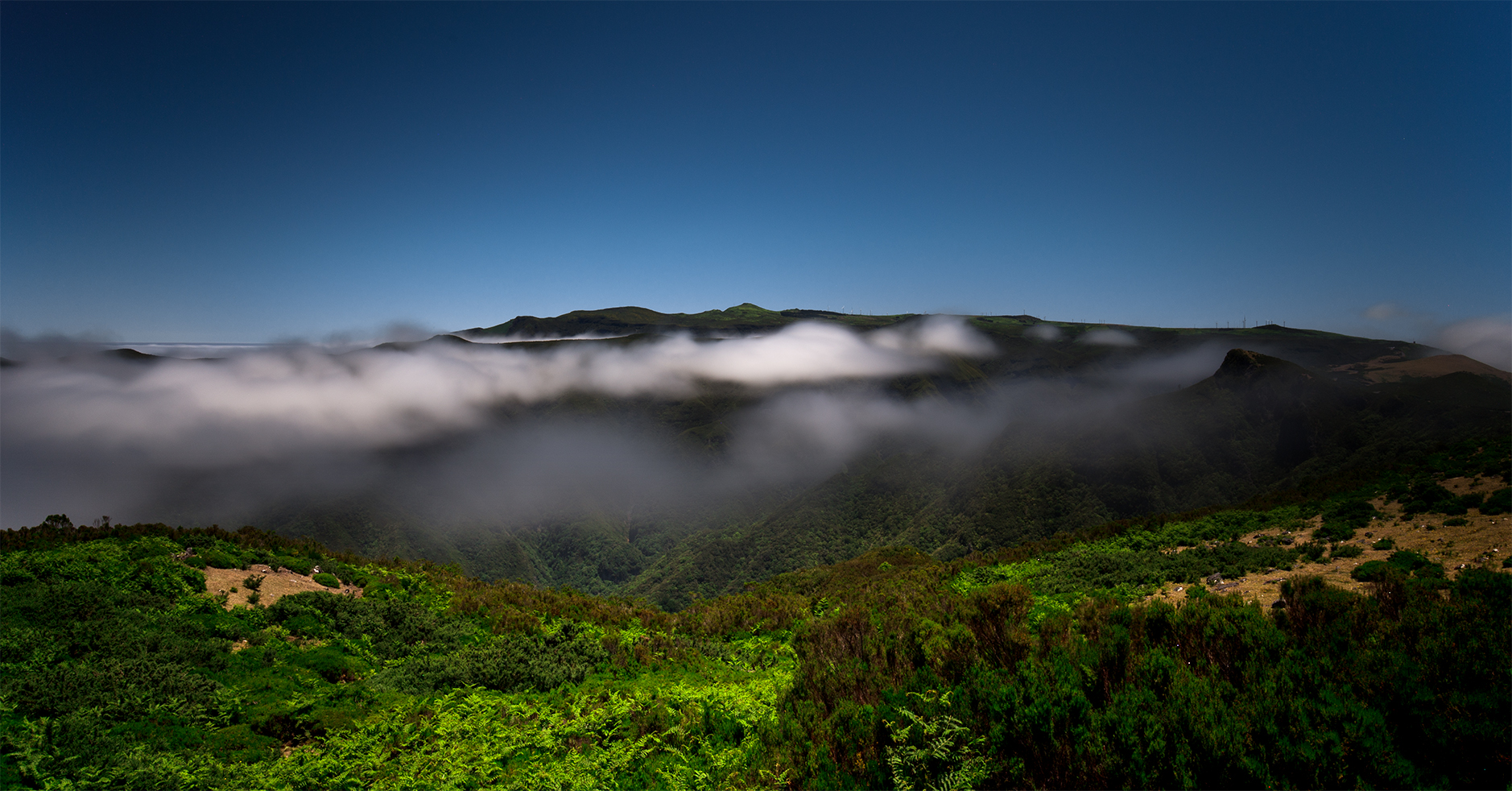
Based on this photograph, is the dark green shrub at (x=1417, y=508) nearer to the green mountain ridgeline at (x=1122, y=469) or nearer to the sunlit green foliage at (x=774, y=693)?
the sunlit green foliage at (x=774, y=693)

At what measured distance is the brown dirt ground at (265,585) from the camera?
13.3m

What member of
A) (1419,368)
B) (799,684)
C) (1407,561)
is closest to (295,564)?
(799,684)

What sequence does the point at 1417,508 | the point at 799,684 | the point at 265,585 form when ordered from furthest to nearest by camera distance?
the point at 1417,508 → the point at 265,585 → the point at 799,684

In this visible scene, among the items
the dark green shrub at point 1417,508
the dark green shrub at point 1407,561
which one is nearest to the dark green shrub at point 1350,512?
the dark green shrub at point 1417,508

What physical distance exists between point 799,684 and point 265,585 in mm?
14318

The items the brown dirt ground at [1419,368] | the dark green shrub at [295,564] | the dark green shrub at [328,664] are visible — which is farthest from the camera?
the brown dirt ground at [1419,368]

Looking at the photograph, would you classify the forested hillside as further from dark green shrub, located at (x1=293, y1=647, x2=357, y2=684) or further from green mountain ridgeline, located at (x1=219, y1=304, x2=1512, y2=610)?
green mountain ridgeline, located at (x1=219, y1=304, x2=1512, y2=610)

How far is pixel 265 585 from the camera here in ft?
47.1

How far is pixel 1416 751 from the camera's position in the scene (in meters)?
5.16

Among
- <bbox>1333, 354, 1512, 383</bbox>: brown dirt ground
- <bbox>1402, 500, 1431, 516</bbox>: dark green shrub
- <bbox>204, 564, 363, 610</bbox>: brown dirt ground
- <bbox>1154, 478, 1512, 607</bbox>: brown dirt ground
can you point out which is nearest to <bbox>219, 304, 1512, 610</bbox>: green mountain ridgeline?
<bbox>1333, 354, 1512, 383</bbox>: brown dirt ground

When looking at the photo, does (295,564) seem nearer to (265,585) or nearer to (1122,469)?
(265,585)

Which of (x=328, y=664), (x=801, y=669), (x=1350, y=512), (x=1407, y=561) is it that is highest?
(x=1407, y=561)

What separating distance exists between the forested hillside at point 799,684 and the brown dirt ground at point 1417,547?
0.40 ft

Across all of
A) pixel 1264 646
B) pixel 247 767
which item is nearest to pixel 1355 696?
pixel 1264 646
